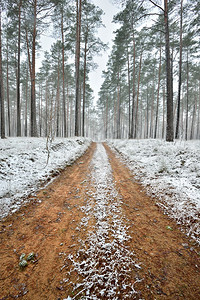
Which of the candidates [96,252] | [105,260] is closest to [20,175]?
[96,252]

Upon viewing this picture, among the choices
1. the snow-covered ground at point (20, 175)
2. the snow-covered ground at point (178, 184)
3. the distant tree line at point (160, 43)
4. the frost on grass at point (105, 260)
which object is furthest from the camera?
the distant tree line at point (160, 43)

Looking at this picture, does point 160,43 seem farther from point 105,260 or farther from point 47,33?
point 105,260

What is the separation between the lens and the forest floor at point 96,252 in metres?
1.44

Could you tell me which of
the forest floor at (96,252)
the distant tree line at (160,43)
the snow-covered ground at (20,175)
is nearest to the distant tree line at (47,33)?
the snow-covered ground at (20,175)

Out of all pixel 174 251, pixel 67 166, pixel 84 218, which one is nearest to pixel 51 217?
pixel 84 218

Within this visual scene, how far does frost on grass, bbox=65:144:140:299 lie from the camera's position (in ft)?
4.59

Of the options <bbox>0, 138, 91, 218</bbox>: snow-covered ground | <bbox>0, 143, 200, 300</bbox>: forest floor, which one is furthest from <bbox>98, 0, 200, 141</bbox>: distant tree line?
<bbox>0, 138, 91, 218</bbox>: snow-covered ground

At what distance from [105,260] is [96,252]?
186 mm

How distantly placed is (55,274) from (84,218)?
44.5 inches

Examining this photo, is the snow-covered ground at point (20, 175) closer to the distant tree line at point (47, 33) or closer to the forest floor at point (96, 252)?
the forest floor at point (96, 252)

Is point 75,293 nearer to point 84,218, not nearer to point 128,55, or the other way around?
point 84,218

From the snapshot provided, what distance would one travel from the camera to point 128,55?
16.4m

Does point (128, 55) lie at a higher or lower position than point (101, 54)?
higher

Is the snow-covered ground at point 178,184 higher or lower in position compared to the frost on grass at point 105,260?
higher
